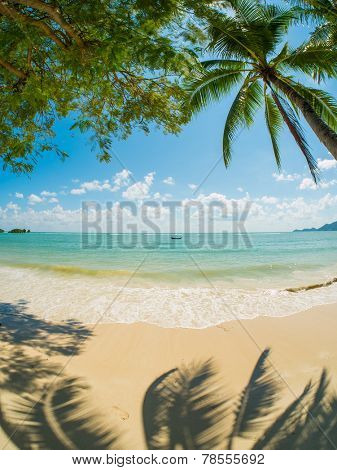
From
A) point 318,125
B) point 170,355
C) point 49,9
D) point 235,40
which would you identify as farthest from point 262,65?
point 170,355

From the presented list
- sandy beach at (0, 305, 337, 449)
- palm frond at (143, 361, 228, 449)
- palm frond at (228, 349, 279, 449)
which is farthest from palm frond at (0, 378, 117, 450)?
palm frond at (228, 349, 279, 449)

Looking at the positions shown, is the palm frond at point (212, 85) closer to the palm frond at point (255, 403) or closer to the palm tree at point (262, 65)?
the palm tree at point (262, 65)

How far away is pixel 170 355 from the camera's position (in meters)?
5.03

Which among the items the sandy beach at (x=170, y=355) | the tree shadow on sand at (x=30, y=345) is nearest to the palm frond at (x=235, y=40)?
the sandy beach at (x=170, y=355)

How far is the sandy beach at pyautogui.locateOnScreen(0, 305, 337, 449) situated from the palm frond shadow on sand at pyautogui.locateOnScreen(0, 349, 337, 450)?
6.1 inches

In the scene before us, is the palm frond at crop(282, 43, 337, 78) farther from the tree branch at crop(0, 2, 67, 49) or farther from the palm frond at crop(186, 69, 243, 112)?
the tree branch at crop(0, 2, 67, 49)

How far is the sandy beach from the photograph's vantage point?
369cm

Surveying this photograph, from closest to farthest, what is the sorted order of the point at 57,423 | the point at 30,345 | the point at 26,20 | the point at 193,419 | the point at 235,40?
the point at 57,423
the point at 193,419
the point at 26,20
the point at 30,345
the point at 235,40

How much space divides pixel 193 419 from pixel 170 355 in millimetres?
1790

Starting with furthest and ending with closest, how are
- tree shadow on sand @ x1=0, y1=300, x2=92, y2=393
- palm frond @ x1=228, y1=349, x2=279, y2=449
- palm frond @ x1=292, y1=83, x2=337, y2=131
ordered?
palm frond @ x1=292, y1=83, x2=337, y2=131
tree shadow on sand @ x1=0, y1=300, x2=92, y2=393
palm frond @ x1=228, y1=349, x2=279, y2=449

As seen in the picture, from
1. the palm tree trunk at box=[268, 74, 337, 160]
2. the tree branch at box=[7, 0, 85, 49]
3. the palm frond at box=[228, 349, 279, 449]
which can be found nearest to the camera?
the palm frond at box=[228, 349, 279, 449]

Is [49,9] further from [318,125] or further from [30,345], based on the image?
[30,345]

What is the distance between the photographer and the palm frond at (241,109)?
28.1 feet

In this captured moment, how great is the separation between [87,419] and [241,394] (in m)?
2.10
